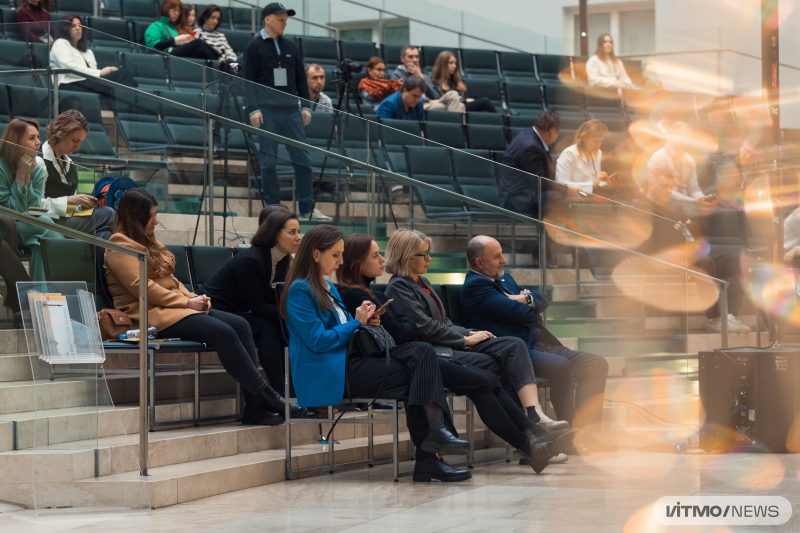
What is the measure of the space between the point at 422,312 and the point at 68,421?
1.75 m

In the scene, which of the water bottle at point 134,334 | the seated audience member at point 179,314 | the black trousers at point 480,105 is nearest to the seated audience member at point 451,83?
the black trousers at point 480,105

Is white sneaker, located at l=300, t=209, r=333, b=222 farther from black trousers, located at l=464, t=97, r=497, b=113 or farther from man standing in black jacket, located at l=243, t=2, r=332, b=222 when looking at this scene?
black trousers, located at l=464, t=97, r=497, b=113

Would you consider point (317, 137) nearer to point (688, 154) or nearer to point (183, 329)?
point (183, 329)

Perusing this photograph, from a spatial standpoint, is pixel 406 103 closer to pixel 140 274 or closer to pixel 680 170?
pixel 680 170

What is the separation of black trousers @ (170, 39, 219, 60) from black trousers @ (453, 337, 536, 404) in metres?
5.30

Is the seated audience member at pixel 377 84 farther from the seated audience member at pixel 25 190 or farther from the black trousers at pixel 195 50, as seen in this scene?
the seated audience member at pixel 25 190

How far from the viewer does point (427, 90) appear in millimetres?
10109

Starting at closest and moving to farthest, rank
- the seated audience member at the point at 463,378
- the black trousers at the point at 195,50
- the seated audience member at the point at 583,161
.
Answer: the seated audience member at the point at 463,378 → the seated audience member at the point at 583,161 → the black trousers at the point at 195,50

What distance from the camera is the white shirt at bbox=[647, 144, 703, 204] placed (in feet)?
26.0

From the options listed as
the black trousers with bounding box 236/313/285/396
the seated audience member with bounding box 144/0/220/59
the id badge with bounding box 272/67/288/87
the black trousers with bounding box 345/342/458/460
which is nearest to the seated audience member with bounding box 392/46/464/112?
Answer: the seated audience member with bounding box 144/0/220/59

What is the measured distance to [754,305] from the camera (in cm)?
700

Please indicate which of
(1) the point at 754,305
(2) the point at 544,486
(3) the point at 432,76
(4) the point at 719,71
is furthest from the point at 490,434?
(4) the point at 719,71

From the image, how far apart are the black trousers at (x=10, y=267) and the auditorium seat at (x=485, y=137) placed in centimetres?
588

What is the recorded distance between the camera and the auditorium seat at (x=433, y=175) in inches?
242
